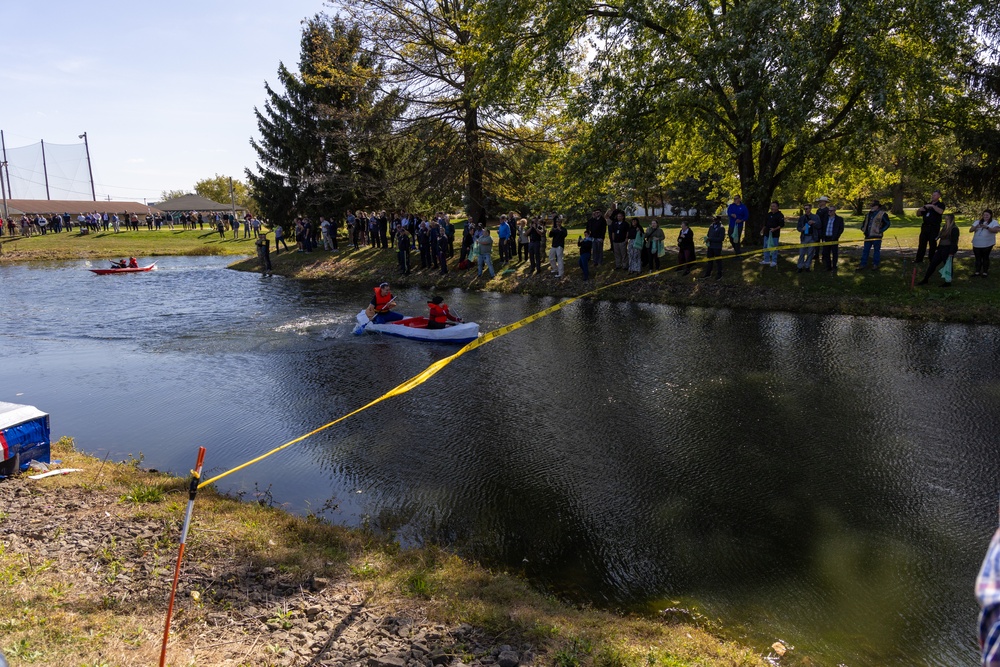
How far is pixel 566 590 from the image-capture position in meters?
5.89

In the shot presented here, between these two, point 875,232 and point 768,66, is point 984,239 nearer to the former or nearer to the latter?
point 875,232

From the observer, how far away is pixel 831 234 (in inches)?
782

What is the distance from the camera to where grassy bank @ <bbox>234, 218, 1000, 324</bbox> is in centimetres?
1633

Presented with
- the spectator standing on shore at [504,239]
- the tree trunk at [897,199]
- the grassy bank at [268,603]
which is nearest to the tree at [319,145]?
the spectator standing on shore at [504,239]

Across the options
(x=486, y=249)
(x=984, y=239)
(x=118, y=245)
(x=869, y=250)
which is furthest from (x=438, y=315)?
(x=118, y=245)

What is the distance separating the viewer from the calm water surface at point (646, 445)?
5871 millimetres

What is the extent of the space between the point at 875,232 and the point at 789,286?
3.18 meters

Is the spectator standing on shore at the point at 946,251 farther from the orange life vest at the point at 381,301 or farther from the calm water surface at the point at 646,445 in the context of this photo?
the orange life vest at the point at 381,301

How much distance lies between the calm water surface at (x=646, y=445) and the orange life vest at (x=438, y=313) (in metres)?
0.86

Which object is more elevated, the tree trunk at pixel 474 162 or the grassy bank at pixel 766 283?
the tree trunk at pixel 474 162

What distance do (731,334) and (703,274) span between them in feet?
19.3

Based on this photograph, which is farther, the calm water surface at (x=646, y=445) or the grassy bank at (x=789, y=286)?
the grassy bank at (x=789, y=286)

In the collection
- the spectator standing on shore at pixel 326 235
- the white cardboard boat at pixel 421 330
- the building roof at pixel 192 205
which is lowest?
the white cardboard boat at pixel 421 330

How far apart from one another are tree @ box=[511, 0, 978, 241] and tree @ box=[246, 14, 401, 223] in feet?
48.4
